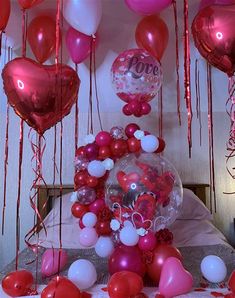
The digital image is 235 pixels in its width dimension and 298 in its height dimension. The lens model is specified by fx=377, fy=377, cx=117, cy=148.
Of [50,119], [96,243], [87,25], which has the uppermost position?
[87,25]

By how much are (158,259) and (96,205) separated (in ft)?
1.33

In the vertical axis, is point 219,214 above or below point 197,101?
below

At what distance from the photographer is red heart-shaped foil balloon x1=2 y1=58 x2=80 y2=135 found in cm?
132

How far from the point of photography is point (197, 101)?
2656 millimetres

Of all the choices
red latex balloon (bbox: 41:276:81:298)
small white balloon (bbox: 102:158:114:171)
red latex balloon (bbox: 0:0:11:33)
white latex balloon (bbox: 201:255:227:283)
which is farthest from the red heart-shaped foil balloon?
white latex balloon (bbox: 201:255:227:283)

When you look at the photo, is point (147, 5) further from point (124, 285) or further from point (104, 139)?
point (124, 285)

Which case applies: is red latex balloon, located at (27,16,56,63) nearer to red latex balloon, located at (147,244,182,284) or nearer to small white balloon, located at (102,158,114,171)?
small white balloon, located at (102,158,114,171)

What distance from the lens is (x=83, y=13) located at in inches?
66.7

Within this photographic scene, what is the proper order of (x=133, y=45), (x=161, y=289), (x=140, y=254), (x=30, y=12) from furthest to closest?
(x=133, y=45) → (x=30, y=12) → (x=140, y=254) → (x=161, y=289)

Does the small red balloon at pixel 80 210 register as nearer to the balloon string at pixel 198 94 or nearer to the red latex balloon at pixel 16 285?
the red latex balloon at pixel 16 285

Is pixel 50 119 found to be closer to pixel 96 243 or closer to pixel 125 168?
pixel 125 168

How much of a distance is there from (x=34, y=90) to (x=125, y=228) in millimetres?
653

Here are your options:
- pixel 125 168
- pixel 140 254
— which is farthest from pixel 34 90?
pixel 140 254

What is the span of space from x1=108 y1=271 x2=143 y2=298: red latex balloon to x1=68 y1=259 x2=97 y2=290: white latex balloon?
13 cm
